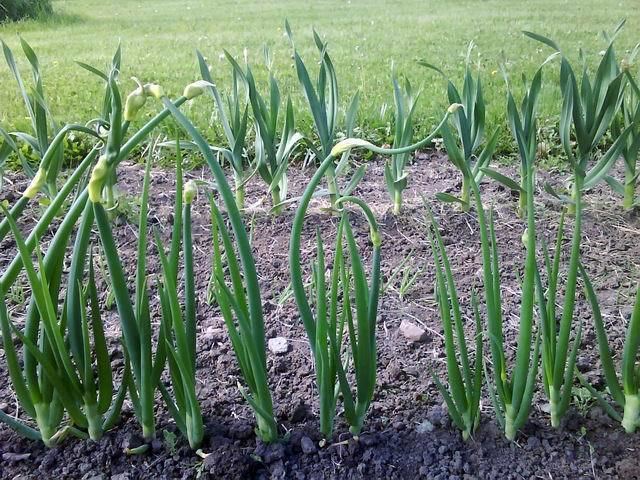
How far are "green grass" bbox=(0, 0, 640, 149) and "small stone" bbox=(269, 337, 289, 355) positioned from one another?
1160mm

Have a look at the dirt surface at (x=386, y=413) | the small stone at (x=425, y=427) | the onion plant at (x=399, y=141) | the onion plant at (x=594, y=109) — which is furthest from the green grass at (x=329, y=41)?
the small stone at (x=425, y=427)

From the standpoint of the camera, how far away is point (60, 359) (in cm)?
81

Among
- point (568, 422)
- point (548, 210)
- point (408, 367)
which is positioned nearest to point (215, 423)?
point (408, 367)

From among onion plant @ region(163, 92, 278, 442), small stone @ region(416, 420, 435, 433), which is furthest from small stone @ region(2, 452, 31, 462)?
small stone @ region(416, 420, 435, 433)

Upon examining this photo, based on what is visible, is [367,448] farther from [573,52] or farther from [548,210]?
[573,52]

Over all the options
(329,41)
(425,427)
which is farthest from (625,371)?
(329,41)

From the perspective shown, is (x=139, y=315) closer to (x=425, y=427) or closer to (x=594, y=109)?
(x=425, y=427)

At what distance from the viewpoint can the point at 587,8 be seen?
11.4ft

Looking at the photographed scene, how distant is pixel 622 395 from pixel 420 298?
1.58 feet

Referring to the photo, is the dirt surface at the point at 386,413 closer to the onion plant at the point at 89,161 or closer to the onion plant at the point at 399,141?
the onion plant at the point at 399,141

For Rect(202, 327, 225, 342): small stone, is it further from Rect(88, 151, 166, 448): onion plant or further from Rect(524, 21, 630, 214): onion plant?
Rect(524, 21, 630, 214): onion plant

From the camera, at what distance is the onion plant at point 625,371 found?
83cm

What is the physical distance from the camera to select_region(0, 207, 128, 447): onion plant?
761mm

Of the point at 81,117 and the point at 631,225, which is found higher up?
the point at 81,117
